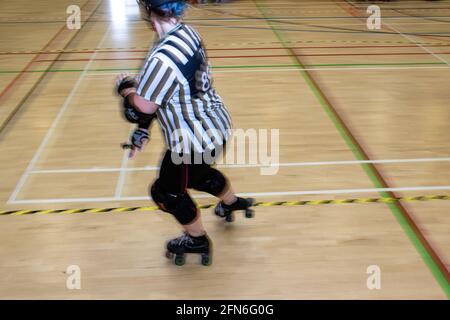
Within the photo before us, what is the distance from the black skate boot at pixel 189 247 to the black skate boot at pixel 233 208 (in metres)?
0.45

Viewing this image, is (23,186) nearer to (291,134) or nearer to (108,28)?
(291,134)

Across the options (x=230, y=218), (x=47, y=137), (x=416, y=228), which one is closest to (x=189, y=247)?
(x=230, y=218)

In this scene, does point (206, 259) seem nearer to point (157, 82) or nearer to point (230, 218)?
point (230, 218)

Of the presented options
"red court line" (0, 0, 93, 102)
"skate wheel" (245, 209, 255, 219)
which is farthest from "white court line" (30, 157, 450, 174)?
"red court line" (0, 0, 93, 102)

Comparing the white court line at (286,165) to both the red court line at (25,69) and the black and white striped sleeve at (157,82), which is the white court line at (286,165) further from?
the red court line at (25,69)

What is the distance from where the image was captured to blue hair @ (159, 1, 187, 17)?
9.21 feet

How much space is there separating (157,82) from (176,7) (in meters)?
0.42

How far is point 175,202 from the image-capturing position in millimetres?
3250

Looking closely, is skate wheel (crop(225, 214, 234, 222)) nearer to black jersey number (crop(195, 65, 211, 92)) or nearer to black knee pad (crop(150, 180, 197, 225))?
black knee pad (crop(150, 180, 197, 225))

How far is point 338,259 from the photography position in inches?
135

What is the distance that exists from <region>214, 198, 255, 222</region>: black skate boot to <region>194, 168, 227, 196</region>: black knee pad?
0.21 m

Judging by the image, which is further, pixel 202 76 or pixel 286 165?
pixel 286 165
